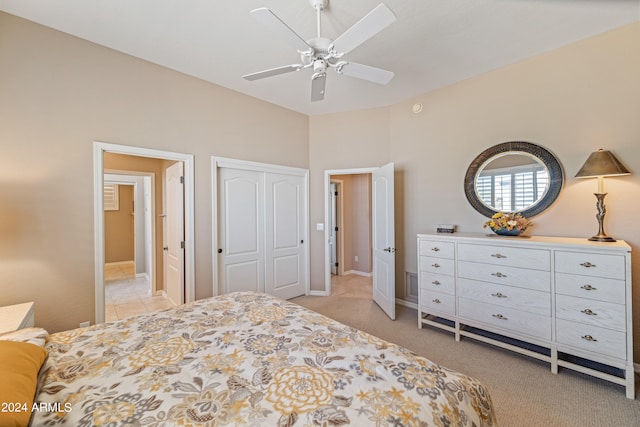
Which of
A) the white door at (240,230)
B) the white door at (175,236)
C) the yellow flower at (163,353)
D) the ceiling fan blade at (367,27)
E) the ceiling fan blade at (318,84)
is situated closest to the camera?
the yellow flower at (163,353)

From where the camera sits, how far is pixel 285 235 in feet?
13.3

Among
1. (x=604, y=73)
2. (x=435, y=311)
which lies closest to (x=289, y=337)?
(x=435, y=311)

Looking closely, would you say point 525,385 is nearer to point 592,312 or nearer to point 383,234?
point 592,312

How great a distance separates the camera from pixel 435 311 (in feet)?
9.48

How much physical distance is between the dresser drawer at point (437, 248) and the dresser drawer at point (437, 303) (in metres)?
0.43

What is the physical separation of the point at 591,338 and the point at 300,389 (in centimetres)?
239

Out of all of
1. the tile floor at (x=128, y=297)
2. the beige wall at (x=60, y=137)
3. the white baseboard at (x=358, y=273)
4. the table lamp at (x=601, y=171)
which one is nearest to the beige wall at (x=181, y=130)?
the beige wall at (x=60, y=137)

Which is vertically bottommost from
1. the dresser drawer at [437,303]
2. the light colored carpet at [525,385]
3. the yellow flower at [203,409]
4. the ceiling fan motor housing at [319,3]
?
the light colored carpet at [525,385]

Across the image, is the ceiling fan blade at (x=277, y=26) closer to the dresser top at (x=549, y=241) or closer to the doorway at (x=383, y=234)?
the doorway at (x=383, y=234)

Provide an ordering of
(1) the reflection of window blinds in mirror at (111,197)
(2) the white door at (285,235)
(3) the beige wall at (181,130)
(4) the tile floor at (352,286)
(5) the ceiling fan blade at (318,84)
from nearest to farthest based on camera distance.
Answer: (5) the ceiling fan blade at (318,84), (3) the beige wall at (181,130), (2) the white door at (285,235), (4) the tile floor at (352,286), (1) the reflection of window blinds in mirror at (111,197)

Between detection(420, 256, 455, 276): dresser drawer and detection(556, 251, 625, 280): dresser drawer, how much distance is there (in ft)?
2.75

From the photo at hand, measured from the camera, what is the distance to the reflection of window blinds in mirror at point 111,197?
21.5 ft

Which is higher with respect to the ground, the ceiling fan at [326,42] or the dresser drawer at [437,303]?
the ceiling fan at [326,42]

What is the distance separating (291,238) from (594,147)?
3570 millimetres
